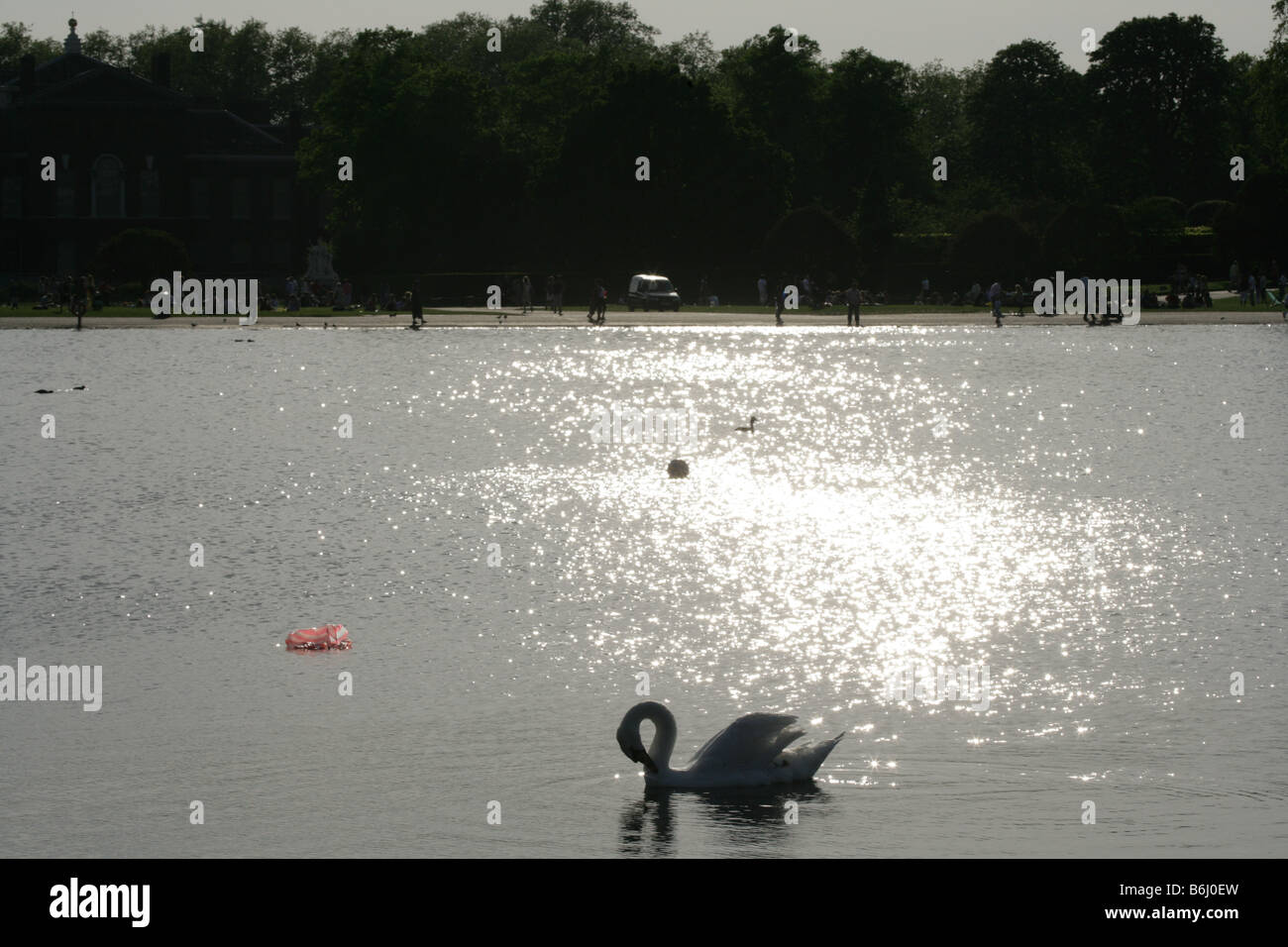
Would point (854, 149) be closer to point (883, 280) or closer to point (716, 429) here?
point (883, 280)

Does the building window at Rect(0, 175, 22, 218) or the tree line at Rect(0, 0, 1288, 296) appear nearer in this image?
the tree line at Rect(0, 0, 1288, 296)

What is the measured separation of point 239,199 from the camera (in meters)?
121

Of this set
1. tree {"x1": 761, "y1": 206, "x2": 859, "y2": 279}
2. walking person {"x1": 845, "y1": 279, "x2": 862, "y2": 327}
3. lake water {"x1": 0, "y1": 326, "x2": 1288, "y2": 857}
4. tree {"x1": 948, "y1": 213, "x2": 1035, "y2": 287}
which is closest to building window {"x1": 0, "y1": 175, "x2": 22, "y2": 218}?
tree {"x1": 761, "y1": 206, "x2": 859, "y2": 279}

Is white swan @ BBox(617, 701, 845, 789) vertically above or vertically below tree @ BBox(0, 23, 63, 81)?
below

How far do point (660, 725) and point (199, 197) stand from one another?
112m

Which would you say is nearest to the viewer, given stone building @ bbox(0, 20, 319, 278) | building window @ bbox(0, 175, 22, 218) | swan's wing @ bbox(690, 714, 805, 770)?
swan's wing @ bbox(690, 714, 805, 770)

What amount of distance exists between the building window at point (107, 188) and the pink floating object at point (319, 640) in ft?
343

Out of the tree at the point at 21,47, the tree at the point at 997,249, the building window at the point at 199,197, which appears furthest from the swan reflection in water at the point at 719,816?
the tree at the point at 21,47

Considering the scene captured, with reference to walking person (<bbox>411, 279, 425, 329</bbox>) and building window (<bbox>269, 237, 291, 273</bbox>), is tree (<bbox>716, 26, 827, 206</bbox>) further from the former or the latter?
walking person (<bbox>411, 279, 425, 329</bbox>)

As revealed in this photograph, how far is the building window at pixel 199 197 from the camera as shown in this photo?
119 metres

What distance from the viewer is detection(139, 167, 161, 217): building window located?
11744 centimetres

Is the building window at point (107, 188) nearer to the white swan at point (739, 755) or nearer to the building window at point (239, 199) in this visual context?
the building window at point (239, 199)
